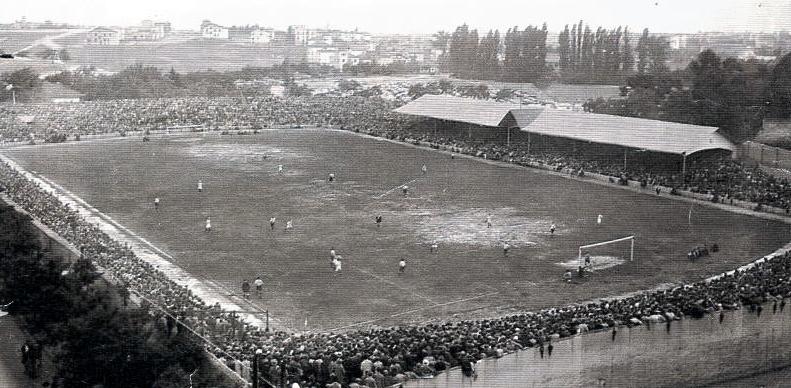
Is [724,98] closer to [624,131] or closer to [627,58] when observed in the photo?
[624,131]

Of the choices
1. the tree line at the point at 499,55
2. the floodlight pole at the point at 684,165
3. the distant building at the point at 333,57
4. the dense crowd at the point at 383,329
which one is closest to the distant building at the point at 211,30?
the distant building at the point at 333,57

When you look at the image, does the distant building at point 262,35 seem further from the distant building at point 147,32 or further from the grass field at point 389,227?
the grass field at point 389,227

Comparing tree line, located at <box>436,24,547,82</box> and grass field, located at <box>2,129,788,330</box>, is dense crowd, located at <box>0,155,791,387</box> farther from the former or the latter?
tree line, located at <box>436,24,547,82</box>

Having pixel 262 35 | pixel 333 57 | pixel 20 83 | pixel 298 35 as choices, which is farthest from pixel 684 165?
pixel 298 35

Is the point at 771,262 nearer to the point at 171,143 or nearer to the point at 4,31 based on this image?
the point at 171,143

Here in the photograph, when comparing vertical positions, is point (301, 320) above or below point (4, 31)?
below

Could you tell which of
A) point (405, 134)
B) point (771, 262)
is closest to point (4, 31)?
point (405, 134)

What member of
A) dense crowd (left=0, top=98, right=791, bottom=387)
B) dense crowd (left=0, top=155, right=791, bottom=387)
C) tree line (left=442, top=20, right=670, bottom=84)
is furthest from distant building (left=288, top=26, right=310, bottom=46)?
dense crowd (left=0, top=155, right=791, bottom=387)
